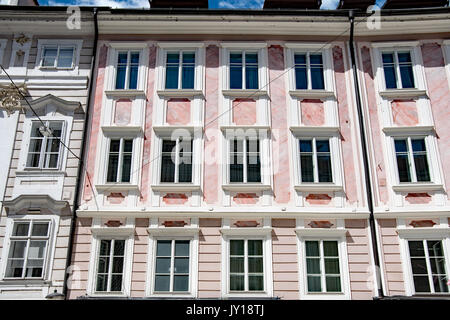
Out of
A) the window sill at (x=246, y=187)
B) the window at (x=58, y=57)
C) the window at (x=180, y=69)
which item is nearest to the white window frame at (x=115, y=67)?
the window at (x=180, y=69)

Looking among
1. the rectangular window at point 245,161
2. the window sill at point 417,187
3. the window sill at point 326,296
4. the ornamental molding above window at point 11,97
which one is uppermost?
the ornamental molding above window at point 11,97

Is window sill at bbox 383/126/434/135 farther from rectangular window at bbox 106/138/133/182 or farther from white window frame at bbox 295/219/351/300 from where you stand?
rectangular window at bbox 106/138/133/182

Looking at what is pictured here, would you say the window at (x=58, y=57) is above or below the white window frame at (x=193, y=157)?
above

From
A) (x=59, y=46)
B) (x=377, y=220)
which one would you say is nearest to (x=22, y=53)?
(x=59, y=46)

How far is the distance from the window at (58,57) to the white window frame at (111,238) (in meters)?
5.20

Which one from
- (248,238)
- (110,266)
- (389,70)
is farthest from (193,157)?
(389,70)

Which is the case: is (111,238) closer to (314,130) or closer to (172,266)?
(172,266)

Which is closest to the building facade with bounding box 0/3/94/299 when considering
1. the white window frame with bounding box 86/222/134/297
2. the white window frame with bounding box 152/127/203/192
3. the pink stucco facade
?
the pink stucco facade

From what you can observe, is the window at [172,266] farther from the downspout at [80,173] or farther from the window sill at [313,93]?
the window sill at [313,93]

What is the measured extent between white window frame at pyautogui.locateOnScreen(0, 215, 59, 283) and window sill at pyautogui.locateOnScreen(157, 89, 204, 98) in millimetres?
4706

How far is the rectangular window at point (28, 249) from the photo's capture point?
40.3 feet

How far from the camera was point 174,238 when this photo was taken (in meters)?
12.6

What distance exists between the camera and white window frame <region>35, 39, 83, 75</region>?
1457cm

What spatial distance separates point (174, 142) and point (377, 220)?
6.03 m
